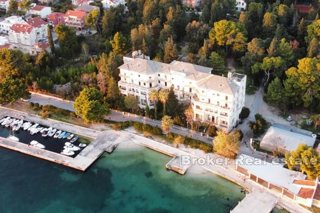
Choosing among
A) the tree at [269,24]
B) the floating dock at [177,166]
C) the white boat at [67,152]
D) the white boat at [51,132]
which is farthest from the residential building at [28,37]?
the tree at [269,24]

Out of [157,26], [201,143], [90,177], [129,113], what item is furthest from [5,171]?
[157,26]

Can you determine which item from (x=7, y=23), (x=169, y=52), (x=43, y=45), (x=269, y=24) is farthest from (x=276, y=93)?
(x=7, y=23)

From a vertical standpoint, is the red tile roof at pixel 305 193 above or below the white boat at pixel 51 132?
below


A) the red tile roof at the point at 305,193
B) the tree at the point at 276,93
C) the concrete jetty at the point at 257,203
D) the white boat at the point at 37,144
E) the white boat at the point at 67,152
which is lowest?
the concrete jetty at the point at 257,203

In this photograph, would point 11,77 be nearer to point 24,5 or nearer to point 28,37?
point 28,37

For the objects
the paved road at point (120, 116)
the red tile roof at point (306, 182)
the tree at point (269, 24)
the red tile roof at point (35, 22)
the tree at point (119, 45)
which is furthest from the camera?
the red tile roof at point (35, 22)

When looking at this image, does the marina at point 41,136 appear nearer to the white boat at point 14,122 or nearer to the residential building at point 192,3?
the white boat at point 14,122

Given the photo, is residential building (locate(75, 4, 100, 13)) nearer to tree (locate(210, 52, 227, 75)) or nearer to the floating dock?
tree (locate(210, 52, 227, 75))

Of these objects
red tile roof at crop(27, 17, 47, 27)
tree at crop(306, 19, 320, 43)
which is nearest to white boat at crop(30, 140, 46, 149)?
red tile roof at crop(27, 17, 47, 27)
